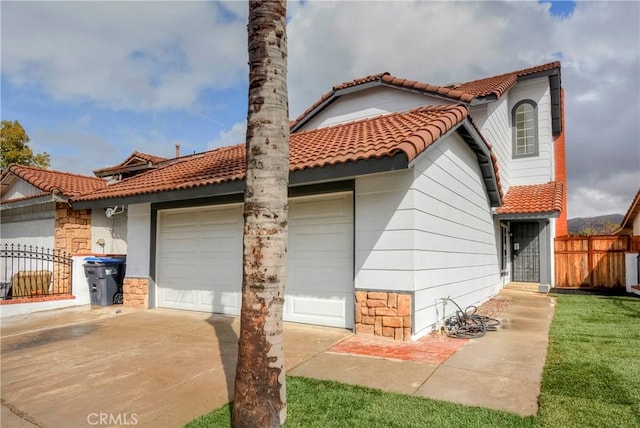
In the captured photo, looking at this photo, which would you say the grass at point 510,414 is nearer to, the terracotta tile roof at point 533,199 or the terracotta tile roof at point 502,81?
the terracotta tile roof at point 533,199

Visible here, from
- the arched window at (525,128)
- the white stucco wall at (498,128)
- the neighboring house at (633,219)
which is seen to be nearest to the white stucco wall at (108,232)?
the white stucco wall at (498,128)

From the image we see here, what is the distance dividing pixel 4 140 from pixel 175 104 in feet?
54.3

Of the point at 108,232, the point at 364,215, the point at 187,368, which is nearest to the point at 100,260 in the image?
the point at 108,232

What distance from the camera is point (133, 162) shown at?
1698 cm

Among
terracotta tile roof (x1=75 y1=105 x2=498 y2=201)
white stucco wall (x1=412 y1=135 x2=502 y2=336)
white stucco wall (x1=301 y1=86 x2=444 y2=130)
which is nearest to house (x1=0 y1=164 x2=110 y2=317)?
terracotta tile roof (x1=75 y1=105 x2=498 y2=201)

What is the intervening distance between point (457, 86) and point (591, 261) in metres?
8.44

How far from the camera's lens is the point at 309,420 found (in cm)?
346

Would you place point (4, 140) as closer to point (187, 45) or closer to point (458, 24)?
point (187, 45)

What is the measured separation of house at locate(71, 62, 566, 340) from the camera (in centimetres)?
656

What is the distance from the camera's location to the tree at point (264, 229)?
3170 millimetres

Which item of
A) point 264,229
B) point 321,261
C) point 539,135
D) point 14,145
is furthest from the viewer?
point 14,145

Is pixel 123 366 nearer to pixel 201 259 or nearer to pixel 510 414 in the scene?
pixel 201 259

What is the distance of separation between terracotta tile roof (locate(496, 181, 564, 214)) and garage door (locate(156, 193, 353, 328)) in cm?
828

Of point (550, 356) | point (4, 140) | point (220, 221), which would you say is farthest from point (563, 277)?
point (4, 140)
